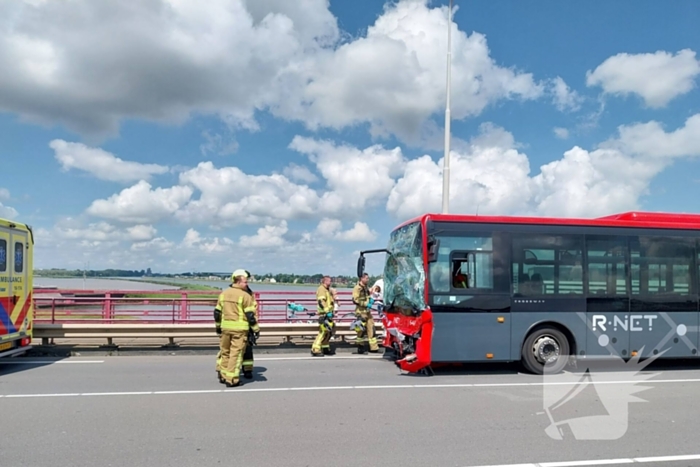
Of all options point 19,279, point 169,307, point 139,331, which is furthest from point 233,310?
point 169,307

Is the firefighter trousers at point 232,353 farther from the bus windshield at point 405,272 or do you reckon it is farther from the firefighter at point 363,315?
the firefighter at point 363,315

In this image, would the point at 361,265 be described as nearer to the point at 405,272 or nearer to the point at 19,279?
the point at 405,272

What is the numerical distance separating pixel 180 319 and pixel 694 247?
12.6 m

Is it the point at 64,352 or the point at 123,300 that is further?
the point at 123,300

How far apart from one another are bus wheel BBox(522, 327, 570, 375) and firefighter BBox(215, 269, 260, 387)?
4.94 metres

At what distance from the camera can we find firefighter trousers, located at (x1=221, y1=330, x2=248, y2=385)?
8632mm

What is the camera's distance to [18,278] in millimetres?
10914

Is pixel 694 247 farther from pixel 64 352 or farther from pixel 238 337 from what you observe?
pixel 64 352

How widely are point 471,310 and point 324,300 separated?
11.6 feet

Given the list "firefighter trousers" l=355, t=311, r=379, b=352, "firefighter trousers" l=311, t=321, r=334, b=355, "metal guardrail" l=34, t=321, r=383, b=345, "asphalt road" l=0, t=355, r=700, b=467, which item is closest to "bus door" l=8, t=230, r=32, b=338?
"asphalt road" l=0, t=355, r=700, b=467

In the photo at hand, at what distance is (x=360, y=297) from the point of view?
12438 mm

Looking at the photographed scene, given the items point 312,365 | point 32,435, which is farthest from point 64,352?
point 32,435

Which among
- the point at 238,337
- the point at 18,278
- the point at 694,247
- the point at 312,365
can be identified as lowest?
the point at 312,365

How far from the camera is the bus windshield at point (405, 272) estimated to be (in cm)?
989
